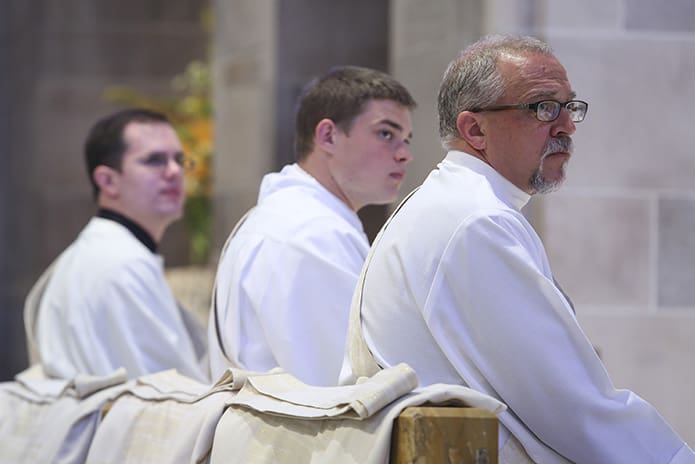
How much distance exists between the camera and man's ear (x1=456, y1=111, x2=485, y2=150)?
3377mm

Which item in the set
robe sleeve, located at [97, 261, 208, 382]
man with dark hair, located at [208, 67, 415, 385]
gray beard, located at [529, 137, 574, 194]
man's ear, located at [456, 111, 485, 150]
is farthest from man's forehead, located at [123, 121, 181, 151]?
gray beard, located at [529, 137, 574, 194]

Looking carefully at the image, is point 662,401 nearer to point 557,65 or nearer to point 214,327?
point 214,327

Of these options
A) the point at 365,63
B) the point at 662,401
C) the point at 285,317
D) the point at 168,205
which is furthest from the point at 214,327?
the point at 365,63

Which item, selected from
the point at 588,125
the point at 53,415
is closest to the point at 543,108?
the point at 53,415

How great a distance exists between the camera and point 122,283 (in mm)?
5387

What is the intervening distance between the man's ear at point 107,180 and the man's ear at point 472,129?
2849mm

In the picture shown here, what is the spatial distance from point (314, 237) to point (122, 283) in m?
1.41

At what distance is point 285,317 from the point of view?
4172 millimetres

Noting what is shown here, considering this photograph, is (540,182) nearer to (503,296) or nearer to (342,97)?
(503,296)

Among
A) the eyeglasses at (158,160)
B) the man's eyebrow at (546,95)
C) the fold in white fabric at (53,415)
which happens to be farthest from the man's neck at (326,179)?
the eyeglasses at (158,160)

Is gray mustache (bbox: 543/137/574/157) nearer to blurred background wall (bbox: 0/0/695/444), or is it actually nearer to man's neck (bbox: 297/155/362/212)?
man's neck (bbox: 297/155/362/212)

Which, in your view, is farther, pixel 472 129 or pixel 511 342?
pixel 472 129

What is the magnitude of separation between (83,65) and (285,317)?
757cm

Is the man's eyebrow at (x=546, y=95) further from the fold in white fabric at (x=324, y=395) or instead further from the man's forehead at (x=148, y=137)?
the man's forehead at (x=148, y=137)
